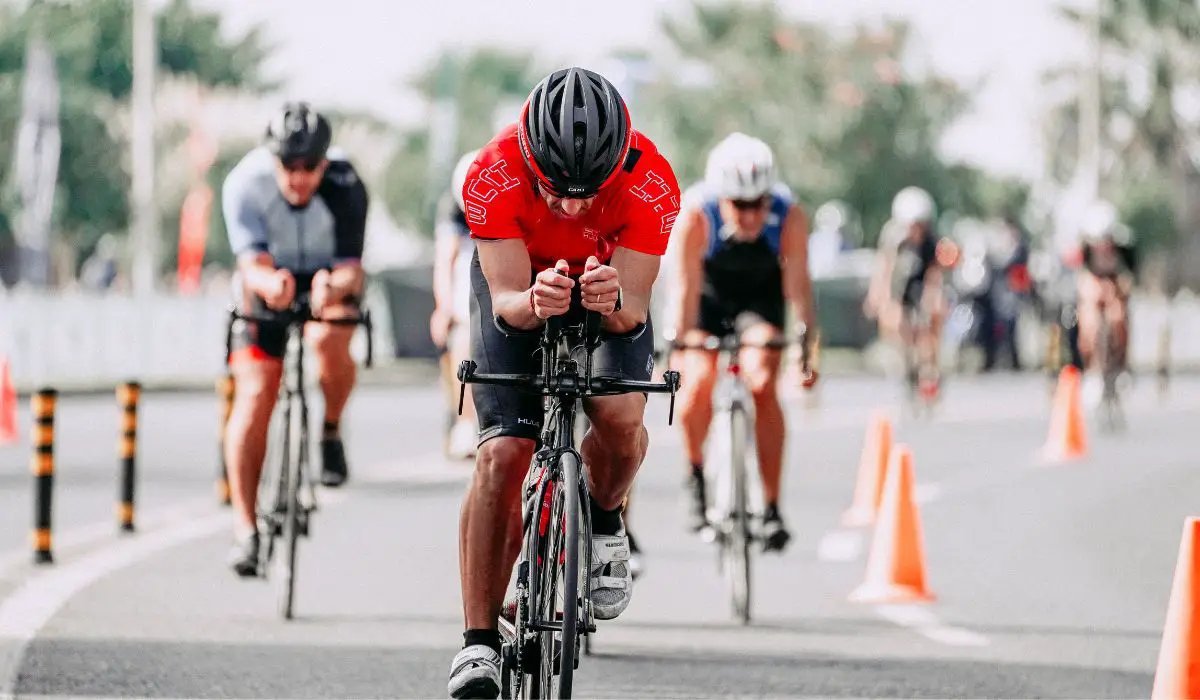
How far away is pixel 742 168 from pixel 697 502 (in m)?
1.47

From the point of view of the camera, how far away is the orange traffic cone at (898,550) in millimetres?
9977

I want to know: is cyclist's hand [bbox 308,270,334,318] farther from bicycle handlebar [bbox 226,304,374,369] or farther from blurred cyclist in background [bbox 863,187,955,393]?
blurred cyclist in background [bbox 863,187,955,393]

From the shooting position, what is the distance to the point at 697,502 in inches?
407

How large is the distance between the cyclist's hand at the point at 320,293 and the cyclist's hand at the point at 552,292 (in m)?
3.85

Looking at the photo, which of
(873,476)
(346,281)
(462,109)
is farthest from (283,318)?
(462,109)

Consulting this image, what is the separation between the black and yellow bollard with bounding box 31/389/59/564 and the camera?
1062cm

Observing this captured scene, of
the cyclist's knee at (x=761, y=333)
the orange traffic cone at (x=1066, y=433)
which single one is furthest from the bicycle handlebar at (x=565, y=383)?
the orange traffic cone at (x=1066, y=433)

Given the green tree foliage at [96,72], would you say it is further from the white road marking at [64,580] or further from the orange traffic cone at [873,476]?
the white road marking at [64,580]

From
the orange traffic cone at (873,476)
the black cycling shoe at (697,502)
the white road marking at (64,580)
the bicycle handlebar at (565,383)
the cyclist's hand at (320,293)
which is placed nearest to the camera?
the bicycle handlebar at (565,383)

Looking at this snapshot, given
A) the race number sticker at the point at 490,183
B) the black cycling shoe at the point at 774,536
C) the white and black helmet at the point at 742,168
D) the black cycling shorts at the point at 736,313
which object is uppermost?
the white and black helmet at the point at 742,168

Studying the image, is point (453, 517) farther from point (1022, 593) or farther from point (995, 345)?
point (995, 345)

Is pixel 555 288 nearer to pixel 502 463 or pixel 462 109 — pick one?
pixel 502 463

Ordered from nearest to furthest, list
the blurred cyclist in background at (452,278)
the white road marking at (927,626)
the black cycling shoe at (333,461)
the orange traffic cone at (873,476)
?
the white road marking at (927,626) < the black cycling shoe at (333,461) < the orange traffic cone at (873,476) < the blurred cyclist in background at (452,278)

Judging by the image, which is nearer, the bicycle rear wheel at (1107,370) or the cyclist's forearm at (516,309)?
the cyclist's forearm at (516,309)
